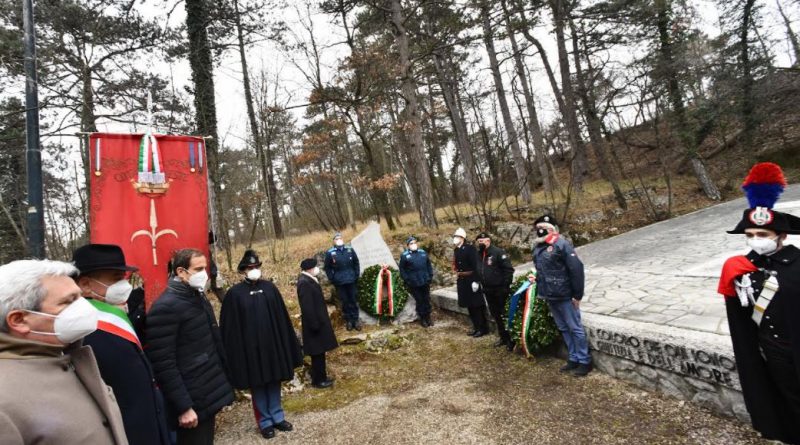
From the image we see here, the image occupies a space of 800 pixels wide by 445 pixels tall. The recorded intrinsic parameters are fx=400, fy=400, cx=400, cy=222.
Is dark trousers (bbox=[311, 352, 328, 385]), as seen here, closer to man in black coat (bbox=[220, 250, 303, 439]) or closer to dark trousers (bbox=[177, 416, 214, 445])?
man in black coat (bbox=[220, 250, 303, 439])

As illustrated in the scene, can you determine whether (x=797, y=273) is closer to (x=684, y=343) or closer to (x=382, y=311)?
(x=684, y=343)

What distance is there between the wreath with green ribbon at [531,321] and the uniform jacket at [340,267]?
3.19m

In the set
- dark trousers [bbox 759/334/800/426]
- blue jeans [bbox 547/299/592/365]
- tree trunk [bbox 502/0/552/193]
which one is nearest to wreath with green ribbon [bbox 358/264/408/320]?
blue jeans [bbox 547/299/592/365]

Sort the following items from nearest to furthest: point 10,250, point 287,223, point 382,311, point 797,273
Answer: point 797,273
point 382,311
point 10,250
point 287,223

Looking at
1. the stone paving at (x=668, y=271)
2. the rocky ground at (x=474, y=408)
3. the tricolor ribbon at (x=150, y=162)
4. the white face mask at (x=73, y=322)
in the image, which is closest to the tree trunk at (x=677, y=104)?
the stone paving at (x=668, y=271)

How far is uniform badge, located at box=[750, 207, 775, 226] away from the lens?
2.26m

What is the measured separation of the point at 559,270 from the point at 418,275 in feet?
10.8

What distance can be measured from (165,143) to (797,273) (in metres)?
5.45

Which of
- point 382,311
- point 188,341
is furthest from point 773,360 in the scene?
point 382,311

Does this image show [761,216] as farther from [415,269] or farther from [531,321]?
[415,269]

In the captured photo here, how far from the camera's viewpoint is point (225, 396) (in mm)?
3031

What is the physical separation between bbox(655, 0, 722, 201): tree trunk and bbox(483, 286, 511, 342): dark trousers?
41.9 feet

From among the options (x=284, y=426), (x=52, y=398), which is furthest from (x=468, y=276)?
(x=52, y=398)

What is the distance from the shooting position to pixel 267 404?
4.23m
